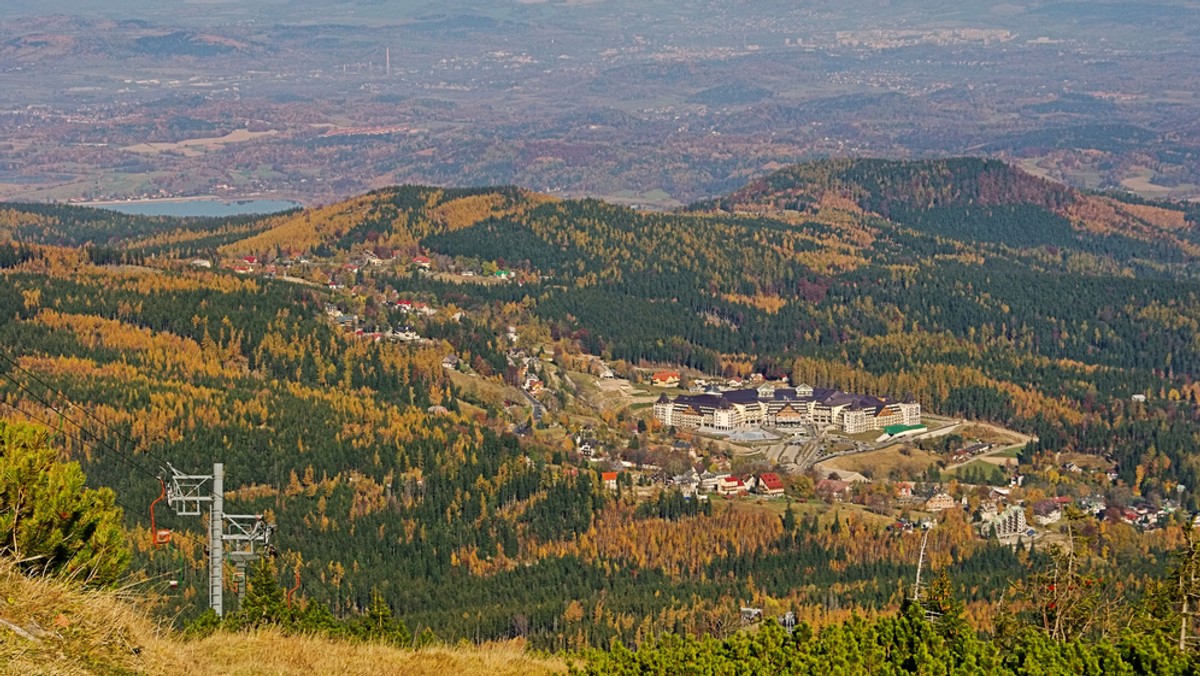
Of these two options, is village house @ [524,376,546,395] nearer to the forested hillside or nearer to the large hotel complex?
the forested hillside

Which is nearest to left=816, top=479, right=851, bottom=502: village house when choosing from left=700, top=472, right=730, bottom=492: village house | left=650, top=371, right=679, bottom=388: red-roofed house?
left=700, top=472, right=730, bottom=492: village house

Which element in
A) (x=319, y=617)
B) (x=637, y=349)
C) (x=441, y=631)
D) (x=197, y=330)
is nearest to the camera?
(x=319, y=617)

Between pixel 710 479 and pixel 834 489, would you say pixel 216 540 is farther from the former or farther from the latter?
pixel 834 489

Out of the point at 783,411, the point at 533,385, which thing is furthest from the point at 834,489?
the point at 533,385

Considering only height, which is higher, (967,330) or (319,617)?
(319,617)

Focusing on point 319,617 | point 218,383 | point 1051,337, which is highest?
point 319,617

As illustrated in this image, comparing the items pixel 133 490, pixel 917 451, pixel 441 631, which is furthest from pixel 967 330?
pixel 441 631

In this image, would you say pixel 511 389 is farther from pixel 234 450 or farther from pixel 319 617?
pixel 319 617
